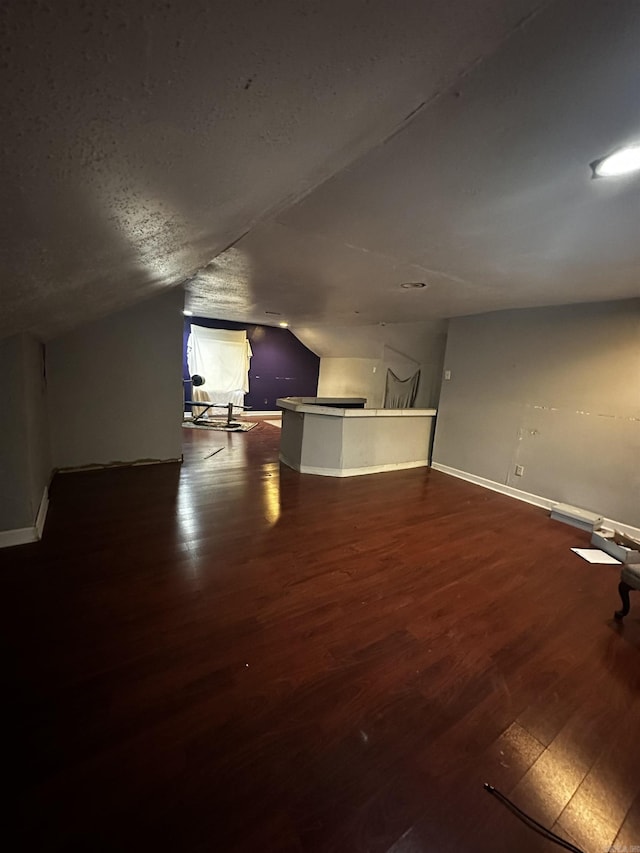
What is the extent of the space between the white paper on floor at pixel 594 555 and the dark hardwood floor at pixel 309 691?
0.11m

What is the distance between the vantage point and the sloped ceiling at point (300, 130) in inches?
18.6

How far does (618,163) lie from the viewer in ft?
4.01

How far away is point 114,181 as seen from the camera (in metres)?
0.76

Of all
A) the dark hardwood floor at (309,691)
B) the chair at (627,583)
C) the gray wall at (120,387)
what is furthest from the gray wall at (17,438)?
the chair at (627,583)

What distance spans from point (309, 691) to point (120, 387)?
3730 mm

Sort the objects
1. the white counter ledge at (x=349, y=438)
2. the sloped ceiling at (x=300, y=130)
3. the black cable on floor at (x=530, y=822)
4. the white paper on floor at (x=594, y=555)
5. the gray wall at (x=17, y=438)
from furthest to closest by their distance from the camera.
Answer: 1. the white counter ledge at (x=349, y=438)
2. the white paper on floor at (x=594, y=555)
3. the gray wall at (x=17, y=438)
4. the black cable on floor at (x=530, y=822)
5. the sloped ceiling at (x=300, y=130)

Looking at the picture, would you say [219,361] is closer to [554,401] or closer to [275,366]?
[275,366]

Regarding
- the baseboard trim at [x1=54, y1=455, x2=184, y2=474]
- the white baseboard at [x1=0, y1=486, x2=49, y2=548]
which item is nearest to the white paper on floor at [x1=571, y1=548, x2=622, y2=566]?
the white baseboard at [x1=0, y1=486, x2=49, y2=548]

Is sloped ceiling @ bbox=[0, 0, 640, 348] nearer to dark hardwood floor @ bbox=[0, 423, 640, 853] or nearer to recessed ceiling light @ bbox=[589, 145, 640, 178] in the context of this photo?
recessed ceiling light @ bbox=[589, 145, 640, 178]

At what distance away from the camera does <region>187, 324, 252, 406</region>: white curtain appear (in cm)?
751

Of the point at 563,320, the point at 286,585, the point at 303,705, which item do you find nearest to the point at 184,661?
the point at 303,705

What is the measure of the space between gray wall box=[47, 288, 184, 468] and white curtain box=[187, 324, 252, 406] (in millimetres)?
3383

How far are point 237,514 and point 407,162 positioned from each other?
277 centimetres

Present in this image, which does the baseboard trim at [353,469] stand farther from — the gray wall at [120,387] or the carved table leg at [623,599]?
the carved table leg at [623,599]
